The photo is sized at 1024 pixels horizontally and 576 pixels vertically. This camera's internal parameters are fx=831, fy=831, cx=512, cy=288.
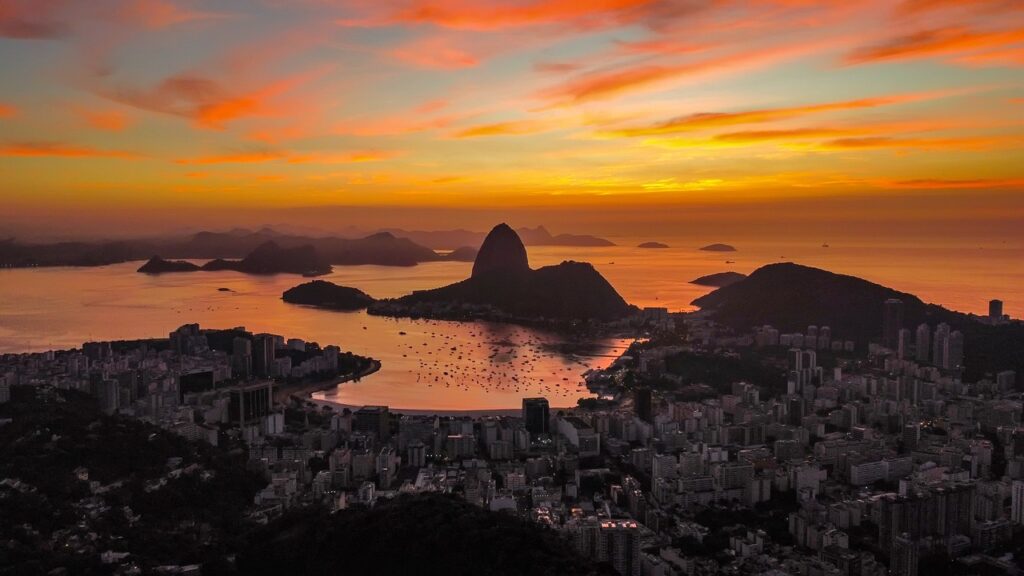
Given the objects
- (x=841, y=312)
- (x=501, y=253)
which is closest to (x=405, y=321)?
(x=501, y=253)

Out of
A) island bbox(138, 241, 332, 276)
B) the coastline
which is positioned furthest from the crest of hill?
island bbox(138, 241, 332, 276)

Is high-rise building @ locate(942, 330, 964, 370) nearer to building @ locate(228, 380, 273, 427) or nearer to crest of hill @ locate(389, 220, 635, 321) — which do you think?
crest of hill @ locate(389, 220, 635, 321)

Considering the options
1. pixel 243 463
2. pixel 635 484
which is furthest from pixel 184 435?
pixel 635 484

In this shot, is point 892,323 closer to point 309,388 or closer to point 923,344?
point 923,344

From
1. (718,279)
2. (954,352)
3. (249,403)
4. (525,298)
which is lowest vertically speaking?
(249,403)

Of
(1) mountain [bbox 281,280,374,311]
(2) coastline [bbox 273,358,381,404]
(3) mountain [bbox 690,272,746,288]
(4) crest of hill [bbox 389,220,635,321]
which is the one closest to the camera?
(2) coastline [bbox 273,358,381,404]
